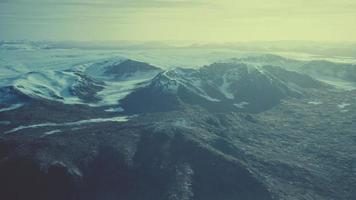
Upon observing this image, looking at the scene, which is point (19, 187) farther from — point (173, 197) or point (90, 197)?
point (173, 197)

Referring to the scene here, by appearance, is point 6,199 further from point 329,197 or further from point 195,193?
point 329,197

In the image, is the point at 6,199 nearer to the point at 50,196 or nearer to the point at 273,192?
the point at 50,196

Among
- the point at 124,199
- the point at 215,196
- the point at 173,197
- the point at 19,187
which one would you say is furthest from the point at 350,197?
the point at 19,187

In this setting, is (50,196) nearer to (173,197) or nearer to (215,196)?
(173,197)

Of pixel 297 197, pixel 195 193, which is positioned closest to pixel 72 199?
pixel 195 193

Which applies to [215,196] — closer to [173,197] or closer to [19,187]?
[173,197]

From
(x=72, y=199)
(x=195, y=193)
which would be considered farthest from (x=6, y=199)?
(x=195, y=193)

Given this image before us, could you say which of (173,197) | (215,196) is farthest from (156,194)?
(215,196)
